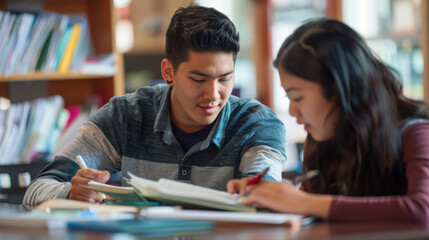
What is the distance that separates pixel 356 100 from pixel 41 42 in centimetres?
209

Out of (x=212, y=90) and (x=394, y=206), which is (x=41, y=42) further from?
(x=394, y=206)

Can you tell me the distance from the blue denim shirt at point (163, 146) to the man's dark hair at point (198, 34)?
153 millimetres

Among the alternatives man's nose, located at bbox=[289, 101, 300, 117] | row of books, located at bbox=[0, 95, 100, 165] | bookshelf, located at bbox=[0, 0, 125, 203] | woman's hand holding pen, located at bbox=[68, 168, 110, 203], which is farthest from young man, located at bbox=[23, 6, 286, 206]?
bookshelf, located at bbox=[0, 0, 125, 203]

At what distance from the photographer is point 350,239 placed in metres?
0.90

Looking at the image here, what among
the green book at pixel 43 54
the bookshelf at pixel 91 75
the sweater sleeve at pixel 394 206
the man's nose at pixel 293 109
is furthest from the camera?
the bookshelf at pixel 91 75

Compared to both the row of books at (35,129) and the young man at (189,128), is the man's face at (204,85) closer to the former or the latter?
the young man at (189,128)

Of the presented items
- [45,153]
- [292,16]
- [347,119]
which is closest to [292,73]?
[347,119]

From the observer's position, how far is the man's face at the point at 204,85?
1707 millimetres

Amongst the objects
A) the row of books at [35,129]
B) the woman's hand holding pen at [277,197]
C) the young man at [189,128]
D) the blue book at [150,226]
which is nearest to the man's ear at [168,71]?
the young man at [189,128]

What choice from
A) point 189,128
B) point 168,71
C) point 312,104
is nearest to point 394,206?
point 312,104

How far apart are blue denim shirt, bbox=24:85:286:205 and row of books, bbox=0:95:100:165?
3.85ft

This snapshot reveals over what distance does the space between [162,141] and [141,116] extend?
114mm

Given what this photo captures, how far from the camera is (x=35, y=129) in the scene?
A: 9.62 ft

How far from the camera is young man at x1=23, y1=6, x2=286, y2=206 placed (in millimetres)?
1711
